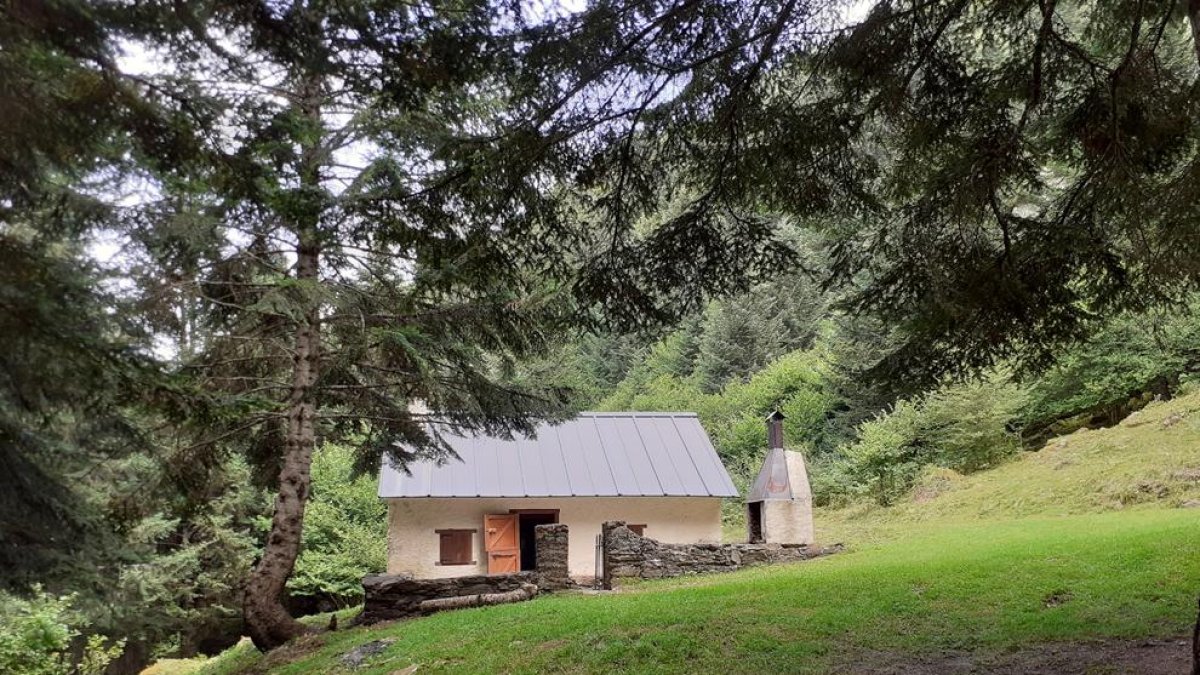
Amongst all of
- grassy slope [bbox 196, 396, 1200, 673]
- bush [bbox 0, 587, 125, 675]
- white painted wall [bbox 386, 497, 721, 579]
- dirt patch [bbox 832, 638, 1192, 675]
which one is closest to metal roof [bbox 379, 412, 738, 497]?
white painted wall [bbox 386, 497, 721, 579]

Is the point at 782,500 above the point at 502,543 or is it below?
above

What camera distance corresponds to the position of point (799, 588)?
976 centimetres

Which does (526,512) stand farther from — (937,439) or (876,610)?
(937,439)

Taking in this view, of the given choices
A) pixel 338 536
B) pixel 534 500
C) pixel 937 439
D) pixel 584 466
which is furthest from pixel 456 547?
pixel 937 439

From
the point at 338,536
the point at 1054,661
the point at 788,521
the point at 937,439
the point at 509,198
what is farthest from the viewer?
the point at 937,439

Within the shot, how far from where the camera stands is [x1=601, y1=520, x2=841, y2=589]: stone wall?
1445 centimetres

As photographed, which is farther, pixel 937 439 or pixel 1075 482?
pixel 937 439

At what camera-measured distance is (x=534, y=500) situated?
55.9ft

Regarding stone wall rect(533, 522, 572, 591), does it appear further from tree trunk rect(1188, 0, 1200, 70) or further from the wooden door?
tree trunk rect(1188, 0, 1200, 70)

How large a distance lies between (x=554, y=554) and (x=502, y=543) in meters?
3.80

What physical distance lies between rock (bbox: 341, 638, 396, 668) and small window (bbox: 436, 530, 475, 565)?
7.16m

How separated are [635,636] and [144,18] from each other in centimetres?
639

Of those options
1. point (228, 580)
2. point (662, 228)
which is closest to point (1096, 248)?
point (662, 228)

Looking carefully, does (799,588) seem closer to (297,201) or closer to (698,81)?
(698,81)
